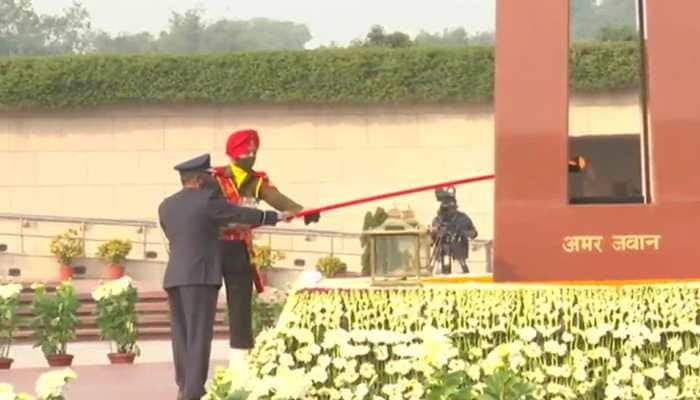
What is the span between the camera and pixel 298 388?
21.6 ft

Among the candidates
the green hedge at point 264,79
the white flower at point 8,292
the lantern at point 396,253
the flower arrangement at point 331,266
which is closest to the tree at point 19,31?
the green hedge at point 264,79

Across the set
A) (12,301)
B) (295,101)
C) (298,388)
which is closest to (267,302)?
(12,301)

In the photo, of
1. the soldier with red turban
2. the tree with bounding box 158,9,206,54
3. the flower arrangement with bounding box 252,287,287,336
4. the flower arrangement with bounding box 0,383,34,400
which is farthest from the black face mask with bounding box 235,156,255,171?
the tree with bounding box 158,9,206,54

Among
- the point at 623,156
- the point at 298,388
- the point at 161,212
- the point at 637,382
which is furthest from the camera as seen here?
the point at 161,212

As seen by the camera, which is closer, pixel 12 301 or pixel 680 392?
pixel 680 392

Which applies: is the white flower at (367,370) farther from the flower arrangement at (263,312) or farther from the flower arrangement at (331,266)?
the flower arrangement at (331,266)

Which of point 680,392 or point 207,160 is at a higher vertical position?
point 207,160

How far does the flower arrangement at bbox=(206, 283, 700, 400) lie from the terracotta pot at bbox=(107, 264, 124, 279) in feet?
67.3

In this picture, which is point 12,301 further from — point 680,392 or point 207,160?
point 680,392

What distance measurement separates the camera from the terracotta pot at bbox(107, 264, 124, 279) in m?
28.0

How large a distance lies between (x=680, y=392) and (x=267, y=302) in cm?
770

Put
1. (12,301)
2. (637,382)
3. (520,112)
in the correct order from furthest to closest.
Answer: (12,301) → (520,112) → (637,382)

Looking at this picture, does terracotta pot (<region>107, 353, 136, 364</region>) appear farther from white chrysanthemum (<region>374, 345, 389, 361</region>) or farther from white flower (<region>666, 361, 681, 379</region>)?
white flower (<region>666, 361, 681, 379</region>)

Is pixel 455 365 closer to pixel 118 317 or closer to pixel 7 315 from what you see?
pixel 118 317
